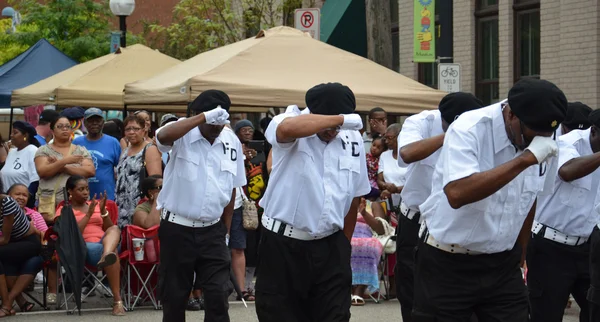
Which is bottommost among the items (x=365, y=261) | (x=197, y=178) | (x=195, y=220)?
(x=365, y=261)

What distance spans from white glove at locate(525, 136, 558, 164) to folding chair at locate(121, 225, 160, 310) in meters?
6.95

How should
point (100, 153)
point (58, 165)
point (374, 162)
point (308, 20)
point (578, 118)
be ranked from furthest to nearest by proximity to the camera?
point (308, 20), point (374, 162), point (100, 153), point (58, 165), point (578, 118)

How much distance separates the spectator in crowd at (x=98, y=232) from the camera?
11344 millimetres

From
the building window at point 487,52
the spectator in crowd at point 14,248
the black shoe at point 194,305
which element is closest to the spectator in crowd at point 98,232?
the spectator in crowd at point 14,248

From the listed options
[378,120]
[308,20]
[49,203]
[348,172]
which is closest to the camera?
[348,172]

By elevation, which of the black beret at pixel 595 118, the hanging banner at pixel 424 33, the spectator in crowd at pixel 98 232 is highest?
the hanging banner at pixel 424 33

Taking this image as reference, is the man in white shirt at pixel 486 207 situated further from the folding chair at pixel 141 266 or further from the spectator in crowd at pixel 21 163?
the spectator in crowd at pixel 21 163

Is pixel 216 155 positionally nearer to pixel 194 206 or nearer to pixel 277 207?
pixel 194 206

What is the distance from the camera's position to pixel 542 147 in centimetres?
496

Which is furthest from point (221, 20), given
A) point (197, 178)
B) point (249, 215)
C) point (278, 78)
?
point (197, 178)

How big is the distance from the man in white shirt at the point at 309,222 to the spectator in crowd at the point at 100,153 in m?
6.25

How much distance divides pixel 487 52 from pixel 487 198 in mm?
15352

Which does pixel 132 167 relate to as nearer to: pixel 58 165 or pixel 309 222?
pixel 58 165

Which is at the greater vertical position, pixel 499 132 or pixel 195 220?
pixel 499 132
